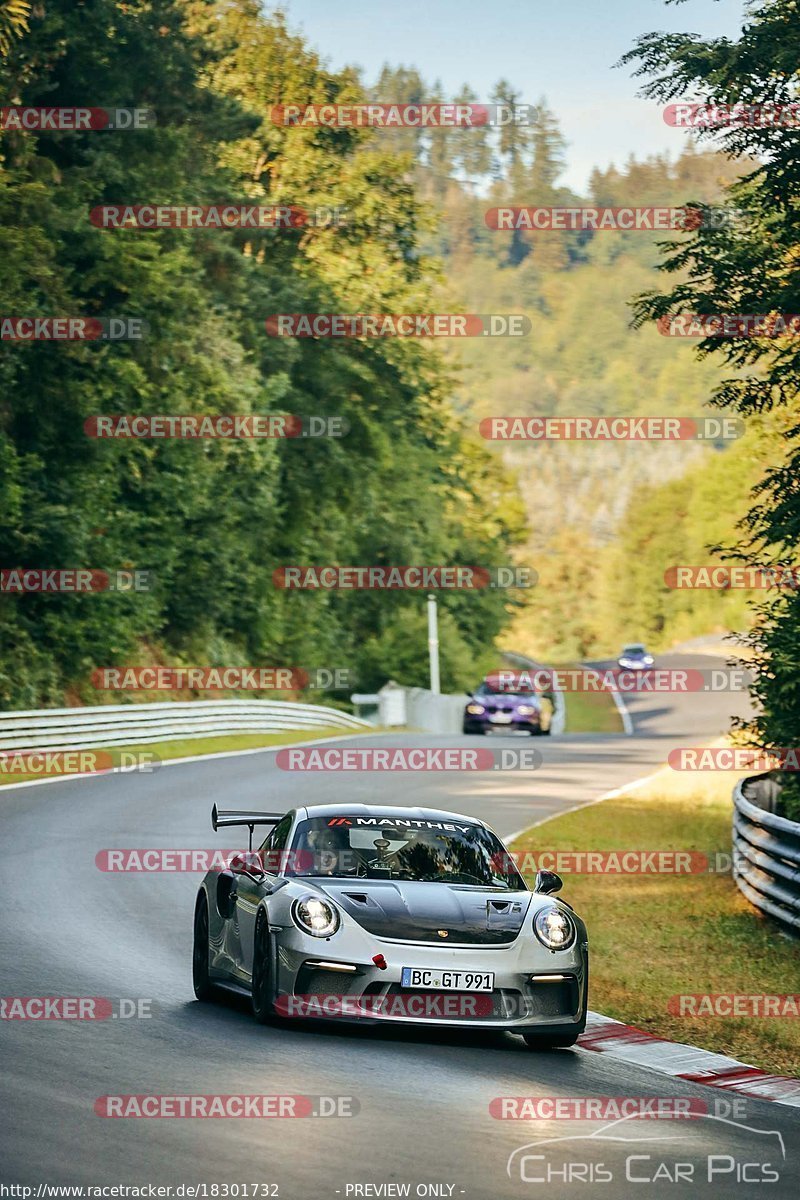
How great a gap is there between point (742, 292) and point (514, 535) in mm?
77880

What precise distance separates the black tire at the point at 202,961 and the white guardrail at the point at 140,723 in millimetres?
20129

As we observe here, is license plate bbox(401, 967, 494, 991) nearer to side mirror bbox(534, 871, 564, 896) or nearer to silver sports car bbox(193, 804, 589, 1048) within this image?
silver sports car bbox(193, 804, 589, 1048)

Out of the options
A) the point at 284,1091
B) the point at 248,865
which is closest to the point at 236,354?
the point at 248,865

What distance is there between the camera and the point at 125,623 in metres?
44.2

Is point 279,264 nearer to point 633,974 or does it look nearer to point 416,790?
point 416,790

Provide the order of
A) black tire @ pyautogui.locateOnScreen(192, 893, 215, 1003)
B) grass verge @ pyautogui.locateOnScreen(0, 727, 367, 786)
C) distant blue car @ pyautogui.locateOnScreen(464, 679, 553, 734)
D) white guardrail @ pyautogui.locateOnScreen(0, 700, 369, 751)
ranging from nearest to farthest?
black tire @ pyautogui.locateOnScreen(192, 893, 215, 1003) → grass verge @ pyautogui.locateOnScreen(0, 727, 367, 786) → white guardrail @ pyautogui.locateOnScreen(0, 700, 369, 751) → distant blue car @ pyautogui.locateOnScreen(464, 679, 553, 734)

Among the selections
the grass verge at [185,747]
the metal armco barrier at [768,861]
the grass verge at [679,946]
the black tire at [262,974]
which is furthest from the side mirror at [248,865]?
the grass verge at [185,747]

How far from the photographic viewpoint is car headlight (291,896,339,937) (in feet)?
31.7

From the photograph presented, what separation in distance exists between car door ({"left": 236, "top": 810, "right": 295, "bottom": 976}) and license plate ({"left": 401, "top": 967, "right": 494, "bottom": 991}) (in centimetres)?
115

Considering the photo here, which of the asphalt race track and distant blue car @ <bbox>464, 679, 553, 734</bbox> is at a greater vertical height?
the asphalt race track

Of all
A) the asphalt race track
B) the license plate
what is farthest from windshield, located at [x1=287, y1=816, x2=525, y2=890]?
the license plate

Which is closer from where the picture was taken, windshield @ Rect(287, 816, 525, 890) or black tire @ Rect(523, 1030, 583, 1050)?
black tire @ Rect(523, 1030, 583, 1050)

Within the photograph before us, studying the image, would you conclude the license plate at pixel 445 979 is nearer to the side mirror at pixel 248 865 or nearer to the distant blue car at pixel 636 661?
the side mirror at pixel 248 865

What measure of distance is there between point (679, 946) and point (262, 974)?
5.69 m
